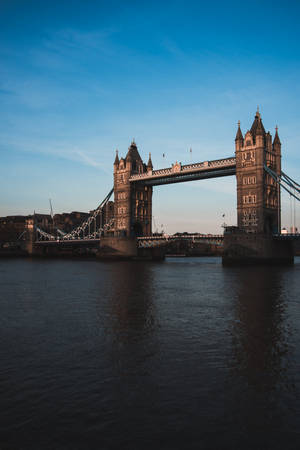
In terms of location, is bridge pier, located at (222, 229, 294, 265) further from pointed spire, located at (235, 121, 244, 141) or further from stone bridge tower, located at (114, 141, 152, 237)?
stone bridge tower, located at (114, 141, 152, 237)

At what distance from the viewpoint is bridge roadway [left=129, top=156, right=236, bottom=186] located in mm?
68938

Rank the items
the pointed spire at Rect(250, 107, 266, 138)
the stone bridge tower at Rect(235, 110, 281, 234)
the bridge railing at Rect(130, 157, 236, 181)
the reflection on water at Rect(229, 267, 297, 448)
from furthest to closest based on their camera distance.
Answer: the bridge railing at Rect(130, 157, 236, 181)
the pointed spire at Rect(250, 107, 266, 138)
the stone bridge tower at Rect(235, 110, 281, 234)
the reflection on water at Rect(229, 267, 297, 448)

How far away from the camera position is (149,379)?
392 inches

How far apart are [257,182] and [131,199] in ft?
102

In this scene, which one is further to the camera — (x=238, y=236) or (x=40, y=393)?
(x=238, y=236)

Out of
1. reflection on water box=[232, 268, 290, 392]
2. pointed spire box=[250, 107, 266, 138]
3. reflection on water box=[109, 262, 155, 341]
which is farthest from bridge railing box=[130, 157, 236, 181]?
reflection on water box=[232, 268, 290, 392]

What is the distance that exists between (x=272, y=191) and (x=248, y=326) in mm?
53273

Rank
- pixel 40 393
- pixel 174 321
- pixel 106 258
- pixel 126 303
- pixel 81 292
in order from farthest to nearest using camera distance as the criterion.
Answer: pixel 106 258 → pixel 81 292 → pixel 126 303 → pixel 174 321 → pixel 40 393

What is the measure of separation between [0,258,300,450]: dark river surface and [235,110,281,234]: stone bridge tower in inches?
1769

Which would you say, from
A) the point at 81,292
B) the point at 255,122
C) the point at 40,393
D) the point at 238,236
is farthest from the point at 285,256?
the point at 40,393

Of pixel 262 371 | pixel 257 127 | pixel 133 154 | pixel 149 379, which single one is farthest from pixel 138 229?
pixel 149 379

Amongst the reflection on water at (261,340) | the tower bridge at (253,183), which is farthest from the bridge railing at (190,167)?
the reflection on water at (261,340)

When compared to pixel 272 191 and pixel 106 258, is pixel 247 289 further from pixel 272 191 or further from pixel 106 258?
pixel 106 258

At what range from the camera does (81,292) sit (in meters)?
28.5
